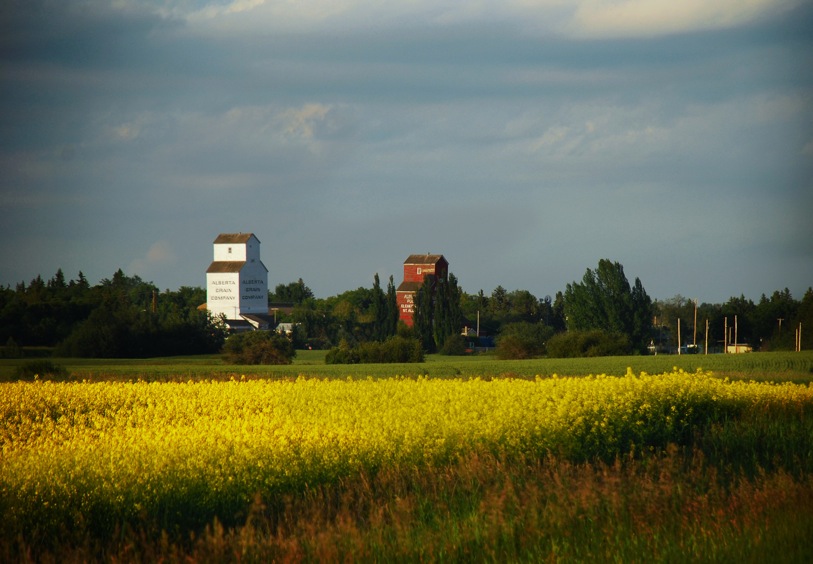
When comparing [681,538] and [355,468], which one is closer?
[681,538]

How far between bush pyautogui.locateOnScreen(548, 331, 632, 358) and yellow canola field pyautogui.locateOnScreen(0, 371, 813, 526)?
123 feet

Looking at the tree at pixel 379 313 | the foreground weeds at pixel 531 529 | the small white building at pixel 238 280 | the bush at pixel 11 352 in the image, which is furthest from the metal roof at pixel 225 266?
the foreground weeds at pixel 531 529

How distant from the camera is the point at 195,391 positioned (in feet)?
70.6

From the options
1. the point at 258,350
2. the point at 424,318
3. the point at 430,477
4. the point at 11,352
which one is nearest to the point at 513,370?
the point at 258,350

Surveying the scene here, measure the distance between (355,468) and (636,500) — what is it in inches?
153

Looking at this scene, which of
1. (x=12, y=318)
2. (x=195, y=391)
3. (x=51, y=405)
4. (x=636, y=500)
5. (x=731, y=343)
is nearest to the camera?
(x=636, y=500)

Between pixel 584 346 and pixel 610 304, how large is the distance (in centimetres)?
2277

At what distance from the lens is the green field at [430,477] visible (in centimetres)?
805

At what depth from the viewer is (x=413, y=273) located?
112 metres

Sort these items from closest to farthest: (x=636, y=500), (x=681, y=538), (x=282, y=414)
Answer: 1. (x=681, y=538)
2. (x=636, y=500)
3. (x=282, y=414)

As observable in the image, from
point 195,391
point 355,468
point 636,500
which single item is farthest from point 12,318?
point 636,500

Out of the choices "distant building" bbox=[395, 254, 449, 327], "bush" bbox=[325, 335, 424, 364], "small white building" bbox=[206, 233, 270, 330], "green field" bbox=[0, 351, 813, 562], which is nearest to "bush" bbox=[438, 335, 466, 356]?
"bush" bbox=[325, 335, 424, 364]

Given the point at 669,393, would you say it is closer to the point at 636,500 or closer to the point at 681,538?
the point at 636,500

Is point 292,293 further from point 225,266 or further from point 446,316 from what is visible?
point 446,316
